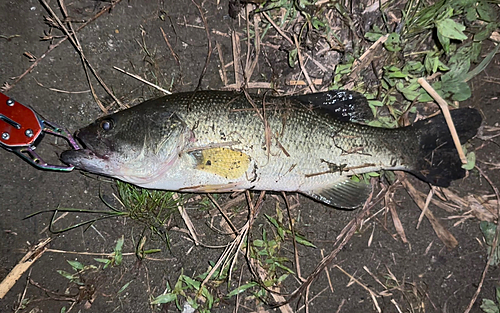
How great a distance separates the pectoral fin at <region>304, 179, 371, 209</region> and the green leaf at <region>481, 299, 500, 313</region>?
161cm

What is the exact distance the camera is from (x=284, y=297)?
3.08 metres

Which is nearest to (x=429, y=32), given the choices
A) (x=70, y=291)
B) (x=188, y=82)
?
(x=188, y=82)

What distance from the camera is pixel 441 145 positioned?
9.39 ft

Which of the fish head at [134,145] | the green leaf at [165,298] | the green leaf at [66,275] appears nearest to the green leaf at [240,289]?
the green leaf at [165,298]

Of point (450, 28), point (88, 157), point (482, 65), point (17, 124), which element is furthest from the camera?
point (482, 65)

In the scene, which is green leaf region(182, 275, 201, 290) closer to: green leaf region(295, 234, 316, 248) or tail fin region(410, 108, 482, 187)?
green leaf region(295, 234, 316, 248)

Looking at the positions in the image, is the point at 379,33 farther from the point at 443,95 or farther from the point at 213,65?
the point at 213,65

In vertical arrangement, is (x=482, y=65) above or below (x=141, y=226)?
above

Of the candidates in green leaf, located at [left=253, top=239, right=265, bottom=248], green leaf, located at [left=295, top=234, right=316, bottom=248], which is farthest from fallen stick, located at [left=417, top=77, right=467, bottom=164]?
green leaf, located at [left=253, top=239, right=265, bottom=248]

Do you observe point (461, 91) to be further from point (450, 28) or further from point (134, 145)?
point (134, 145)

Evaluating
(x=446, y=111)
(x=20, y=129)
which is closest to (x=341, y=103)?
(x=446, y=111)

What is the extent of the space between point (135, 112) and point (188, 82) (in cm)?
70

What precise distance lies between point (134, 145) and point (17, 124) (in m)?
1.00

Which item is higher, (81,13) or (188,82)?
(81,13)
